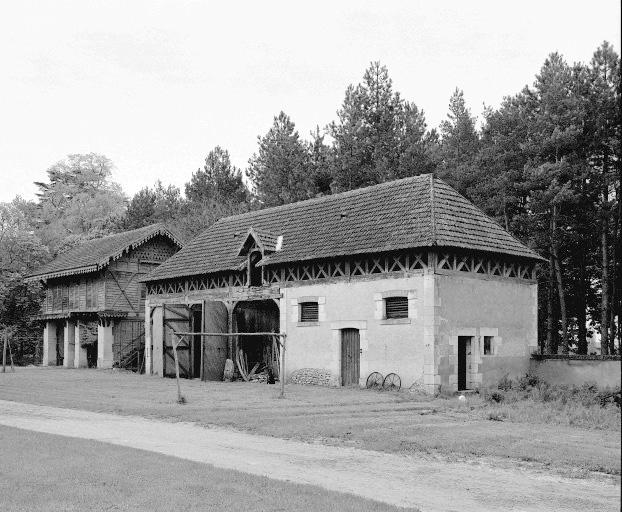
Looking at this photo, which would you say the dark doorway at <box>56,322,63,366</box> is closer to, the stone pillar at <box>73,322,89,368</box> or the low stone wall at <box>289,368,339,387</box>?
the stone pillar at <box>73,322,89,368</box>

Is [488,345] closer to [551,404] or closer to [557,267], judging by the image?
[551,404]

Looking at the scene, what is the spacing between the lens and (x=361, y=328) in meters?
28.4

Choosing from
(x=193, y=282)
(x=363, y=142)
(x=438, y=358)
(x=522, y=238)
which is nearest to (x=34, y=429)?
(x=438, y=358)

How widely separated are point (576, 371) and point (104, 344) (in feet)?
93.2

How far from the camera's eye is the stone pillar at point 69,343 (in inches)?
1932

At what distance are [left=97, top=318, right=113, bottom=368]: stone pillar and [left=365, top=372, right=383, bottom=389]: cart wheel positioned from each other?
73.1 feet

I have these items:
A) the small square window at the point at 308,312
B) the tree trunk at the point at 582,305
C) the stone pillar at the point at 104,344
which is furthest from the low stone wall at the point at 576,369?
the stone pillar at the point at 104,344

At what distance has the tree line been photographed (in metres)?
39.0

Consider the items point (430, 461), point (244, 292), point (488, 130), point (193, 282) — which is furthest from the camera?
point (488, 130)

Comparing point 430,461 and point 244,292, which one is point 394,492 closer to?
point 430,461

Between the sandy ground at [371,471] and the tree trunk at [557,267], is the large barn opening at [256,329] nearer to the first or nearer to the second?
the tree trunk at [557,267]

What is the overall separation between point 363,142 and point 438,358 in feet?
87.3

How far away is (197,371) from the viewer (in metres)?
36.9

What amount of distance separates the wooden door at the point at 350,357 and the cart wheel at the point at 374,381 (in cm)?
83
